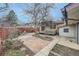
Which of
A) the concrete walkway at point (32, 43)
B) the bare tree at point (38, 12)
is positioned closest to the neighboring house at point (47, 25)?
the bare tree at point (38, 12)

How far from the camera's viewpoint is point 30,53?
221 centimetres

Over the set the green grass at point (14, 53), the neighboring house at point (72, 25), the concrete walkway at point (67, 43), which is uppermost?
the neighboring house at point (72, 25)

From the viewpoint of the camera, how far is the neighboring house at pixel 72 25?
221 centimetres

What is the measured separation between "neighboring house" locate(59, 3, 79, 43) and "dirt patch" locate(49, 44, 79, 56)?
13 cm

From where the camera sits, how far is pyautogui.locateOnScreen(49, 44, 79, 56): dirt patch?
2.20m

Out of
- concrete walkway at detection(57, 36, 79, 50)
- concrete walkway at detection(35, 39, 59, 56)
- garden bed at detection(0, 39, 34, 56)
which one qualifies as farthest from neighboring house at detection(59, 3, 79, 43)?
garden bed at detection(0, 39, 34, 56)

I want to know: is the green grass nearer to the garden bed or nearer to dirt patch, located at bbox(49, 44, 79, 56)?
the garden bed

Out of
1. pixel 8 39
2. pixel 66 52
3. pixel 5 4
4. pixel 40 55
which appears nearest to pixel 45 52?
pixel 40 55

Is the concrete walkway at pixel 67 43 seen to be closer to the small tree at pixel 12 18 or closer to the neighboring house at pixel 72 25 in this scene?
the neighboring house at pixel 72 25

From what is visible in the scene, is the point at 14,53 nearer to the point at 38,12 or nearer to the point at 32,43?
the point at 32,43

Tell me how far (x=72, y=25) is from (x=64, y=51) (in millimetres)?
315

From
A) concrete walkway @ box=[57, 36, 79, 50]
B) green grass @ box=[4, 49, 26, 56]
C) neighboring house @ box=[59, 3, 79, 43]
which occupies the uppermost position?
neighboring house @ box=[59, 3, 79, 43]

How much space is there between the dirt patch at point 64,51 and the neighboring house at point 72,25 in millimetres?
129

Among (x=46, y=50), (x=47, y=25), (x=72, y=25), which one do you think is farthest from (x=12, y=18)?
(x=72, y=25)
